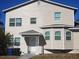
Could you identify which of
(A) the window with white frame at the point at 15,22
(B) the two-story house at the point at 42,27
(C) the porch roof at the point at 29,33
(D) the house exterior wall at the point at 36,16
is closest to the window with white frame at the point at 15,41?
(B) the two-story house at the point at 42,27

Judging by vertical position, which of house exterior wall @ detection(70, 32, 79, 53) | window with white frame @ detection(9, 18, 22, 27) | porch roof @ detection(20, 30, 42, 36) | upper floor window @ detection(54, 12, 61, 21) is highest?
upper floor window @ detection(54, 12, 61, 21)

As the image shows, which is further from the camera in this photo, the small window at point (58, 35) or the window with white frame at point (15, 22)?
the window with white frame at point (15, 22)

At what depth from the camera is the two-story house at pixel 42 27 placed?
43281 millimetres

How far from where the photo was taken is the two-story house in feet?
142

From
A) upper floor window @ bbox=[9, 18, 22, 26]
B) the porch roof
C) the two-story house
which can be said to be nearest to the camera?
the two-story house

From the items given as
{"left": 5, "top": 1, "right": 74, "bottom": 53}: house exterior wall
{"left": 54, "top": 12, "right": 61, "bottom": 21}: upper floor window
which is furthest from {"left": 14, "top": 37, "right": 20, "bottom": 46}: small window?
{"left": 54, "top": 12, "right": 61, "bottom": 21}: upper floor window

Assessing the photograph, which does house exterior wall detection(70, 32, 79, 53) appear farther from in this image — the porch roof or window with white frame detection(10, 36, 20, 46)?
window with white frame detection(10, 36, 20, 46)

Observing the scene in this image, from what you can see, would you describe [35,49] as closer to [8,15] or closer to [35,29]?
[35,29]

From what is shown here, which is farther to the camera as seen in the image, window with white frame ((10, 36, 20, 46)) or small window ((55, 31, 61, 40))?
window with white frame ((10, 36, 20, 46))

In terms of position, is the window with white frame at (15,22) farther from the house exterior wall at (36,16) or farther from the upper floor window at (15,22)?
the house exterior wall at (36,16)

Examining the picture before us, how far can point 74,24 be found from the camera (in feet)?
147

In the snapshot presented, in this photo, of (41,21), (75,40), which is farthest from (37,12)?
(75,40)

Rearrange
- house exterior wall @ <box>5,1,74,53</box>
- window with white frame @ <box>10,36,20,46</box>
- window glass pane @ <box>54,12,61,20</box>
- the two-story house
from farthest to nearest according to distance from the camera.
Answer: window with white frame @ <box>10,36,20,46</box> → window glass pane @ <box>54,12,61,20</box> → house exterior wall @ <box>5,1,74,53</box> → the two-story house

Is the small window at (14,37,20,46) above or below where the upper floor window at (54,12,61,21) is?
below
